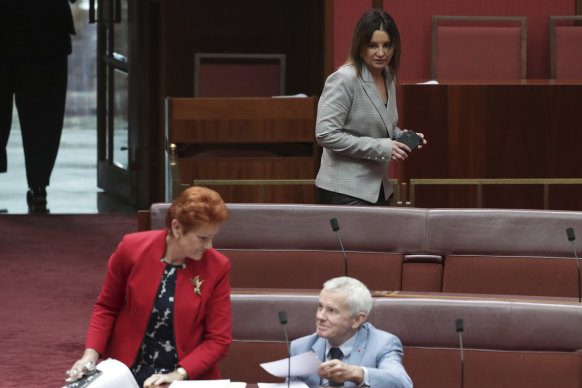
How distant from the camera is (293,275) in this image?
3982mm

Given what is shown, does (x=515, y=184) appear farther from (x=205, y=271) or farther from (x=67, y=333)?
(x=205, y=271)

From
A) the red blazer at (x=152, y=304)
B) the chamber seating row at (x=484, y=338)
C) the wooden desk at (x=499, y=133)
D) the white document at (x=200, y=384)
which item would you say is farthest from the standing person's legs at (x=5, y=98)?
the white document at (x=200, y=384)

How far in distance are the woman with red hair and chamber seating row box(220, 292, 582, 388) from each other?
1.58 ft

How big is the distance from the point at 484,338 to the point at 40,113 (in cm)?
573

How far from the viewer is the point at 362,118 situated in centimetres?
399

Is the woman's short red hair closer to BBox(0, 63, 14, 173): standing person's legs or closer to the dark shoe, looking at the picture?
the dark shoe

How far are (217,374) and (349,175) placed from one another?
1.30 m

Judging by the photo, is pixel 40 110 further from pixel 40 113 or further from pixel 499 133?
pixel 499 133

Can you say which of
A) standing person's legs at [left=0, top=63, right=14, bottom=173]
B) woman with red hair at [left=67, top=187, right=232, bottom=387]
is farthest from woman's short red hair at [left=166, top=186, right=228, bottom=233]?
standing person's legs at [left=0, top=63, right=14, bottom=173]

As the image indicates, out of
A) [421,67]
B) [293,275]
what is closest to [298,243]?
[293,275]

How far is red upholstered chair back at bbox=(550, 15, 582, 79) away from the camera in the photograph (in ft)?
22.6

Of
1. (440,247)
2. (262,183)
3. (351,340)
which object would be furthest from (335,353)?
(262,183)

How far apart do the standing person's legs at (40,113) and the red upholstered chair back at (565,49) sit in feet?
11.8

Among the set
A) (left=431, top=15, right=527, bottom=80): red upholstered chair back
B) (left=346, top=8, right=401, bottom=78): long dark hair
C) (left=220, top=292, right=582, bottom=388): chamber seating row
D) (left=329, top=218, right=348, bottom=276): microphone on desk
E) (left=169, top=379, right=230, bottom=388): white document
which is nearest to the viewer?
(left=169, top=379, right=230, bottom=388): white document
